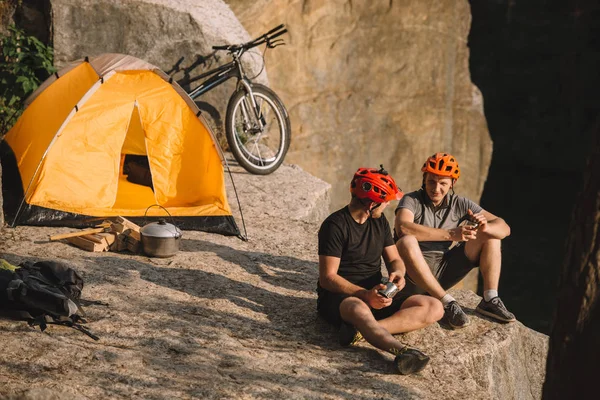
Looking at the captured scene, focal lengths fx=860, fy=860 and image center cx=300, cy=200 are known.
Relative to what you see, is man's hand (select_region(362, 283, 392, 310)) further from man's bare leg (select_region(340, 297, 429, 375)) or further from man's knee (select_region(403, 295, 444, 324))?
man's knee (select_region(403, 295, 444, 324))

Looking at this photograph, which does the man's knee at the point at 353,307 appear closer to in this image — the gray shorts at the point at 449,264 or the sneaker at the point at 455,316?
the sneaker at the point at 455,316

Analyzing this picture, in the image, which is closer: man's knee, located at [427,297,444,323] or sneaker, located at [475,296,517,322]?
man's knee, located at [427,297,444,323]

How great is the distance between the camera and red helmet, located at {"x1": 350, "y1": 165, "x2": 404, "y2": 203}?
18.5 ft

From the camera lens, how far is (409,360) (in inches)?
210

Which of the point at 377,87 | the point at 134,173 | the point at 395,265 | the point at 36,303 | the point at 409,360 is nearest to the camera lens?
the point at 409,360

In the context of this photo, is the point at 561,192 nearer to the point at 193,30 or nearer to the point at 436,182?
the point at 193,30

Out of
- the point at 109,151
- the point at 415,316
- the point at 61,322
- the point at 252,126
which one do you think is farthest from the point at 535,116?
the point at 61,322

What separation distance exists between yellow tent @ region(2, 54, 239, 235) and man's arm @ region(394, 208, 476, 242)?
2364 millimetres

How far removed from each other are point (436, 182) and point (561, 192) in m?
11.8

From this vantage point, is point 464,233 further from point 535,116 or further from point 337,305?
point 535,116

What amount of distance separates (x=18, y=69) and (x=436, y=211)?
19.8 feet

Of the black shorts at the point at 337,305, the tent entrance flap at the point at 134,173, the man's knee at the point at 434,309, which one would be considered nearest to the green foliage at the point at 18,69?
the tent entrance flap at the point at 134,173

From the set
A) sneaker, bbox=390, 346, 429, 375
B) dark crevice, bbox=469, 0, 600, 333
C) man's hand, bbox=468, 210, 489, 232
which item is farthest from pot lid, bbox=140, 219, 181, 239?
dark crevice, bbox=469, 0, 600, 333

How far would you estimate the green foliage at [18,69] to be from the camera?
1022 cm
